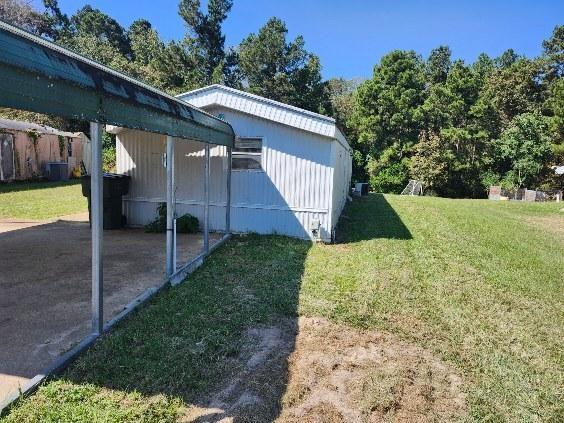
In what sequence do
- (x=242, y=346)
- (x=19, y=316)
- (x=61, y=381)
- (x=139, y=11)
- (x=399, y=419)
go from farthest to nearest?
(x=139, y=11), (x=19, y=316), (x=242, y=346), (x=61, y=381), (x=399, y=419)

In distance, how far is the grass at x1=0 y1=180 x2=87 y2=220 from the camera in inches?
449

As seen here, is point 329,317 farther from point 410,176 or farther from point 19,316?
point 410,176

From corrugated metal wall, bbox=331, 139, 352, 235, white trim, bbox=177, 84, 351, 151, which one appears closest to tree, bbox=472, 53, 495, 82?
corrugated metal wall, bbox=331, 139, 352, 235

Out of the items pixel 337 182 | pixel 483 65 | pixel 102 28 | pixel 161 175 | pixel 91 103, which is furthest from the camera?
pixel 102 28

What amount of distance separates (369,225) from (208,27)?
28.6 m

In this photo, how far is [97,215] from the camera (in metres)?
3.77

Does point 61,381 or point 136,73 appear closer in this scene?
point 61,381

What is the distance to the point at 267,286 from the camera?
18.8 feet

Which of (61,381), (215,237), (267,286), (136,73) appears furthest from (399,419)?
(136,73)

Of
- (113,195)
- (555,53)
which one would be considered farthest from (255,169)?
(555,53)

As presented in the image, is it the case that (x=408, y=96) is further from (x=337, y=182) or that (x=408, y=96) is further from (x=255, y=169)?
(x=255, y=169)

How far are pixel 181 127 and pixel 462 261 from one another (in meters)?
5.74

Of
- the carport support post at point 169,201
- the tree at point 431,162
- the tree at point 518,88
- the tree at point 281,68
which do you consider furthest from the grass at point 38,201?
the tree at point 518,88

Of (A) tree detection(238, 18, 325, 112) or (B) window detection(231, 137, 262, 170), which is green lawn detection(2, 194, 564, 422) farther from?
(A) tree detection(238, 18, 325, 112)
